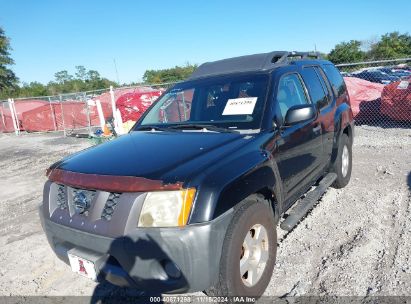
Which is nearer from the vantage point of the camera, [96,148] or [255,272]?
[255,272]

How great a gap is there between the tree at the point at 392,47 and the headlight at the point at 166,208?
204ft

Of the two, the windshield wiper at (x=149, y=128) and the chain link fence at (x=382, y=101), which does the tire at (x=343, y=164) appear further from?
the chain link fence at (x=382, y=101)

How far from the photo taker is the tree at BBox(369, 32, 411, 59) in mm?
56625

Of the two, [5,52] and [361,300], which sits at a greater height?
[5,52]

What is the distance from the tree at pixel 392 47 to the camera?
186ft

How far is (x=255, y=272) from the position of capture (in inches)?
106

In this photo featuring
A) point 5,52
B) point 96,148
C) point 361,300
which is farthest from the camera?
point 5,52

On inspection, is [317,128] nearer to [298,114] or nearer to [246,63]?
[298,114]

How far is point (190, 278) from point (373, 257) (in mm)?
2015

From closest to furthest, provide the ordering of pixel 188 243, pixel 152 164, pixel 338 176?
1. pixel 188 243
2. pixel 152 164
3. pixel 338 176

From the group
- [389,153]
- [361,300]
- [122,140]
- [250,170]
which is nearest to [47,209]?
[122,140]

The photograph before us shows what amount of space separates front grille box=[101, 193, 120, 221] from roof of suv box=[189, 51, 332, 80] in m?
2.13

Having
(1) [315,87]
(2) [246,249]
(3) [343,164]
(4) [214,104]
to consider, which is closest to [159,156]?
(2) [246,249]

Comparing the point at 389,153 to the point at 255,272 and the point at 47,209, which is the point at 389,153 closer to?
the point at 255,272
